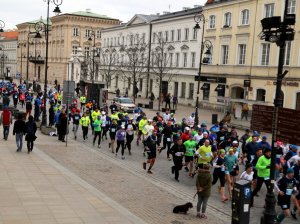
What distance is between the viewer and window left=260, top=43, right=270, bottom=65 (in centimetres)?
3919

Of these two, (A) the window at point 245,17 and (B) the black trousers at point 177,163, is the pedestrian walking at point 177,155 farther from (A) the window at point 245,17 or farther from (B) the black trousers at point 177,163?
(A) the window at point 245,17

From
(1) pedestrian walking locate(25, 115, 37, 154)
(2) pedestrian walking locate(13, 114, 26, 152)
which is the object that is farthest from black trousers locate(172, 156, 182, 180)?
(2) pedestrian walking locate(13, 114, 26, 152)

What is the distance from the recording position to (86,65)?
213 ft

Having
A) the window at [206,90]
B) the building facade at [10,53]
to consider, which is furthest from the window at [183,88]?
the building facade at [10,53]

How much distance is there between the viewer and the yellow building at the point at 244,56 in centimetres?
3631

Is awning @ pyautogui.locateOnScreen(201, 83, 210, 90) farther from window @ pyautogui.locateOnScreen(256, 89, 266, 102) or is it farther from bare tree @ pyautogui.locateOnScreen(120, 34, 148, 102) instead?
bare tree @ pyautogui.locateOnScreen(120, 34, 148, 102)

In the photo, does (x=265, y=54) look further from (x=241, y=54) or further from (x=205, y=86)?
(x=205, y=86)

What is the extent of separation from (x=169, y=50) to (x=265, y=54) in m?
19.1

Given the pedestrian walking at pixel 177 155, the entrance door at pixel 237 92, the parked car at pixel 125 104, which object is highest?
the entrance door at pixel 237 92

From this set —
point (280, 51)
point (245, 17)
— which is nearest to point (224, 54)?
point (245, 17)

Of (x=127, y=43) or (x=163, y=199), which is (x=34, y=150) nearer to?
(x=163, y=199)

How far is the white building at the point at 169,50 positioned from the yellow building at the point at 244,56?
3093mm

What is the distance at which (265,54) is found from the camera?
39562mm

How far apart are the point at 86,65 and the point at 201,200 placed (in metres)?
55.5
